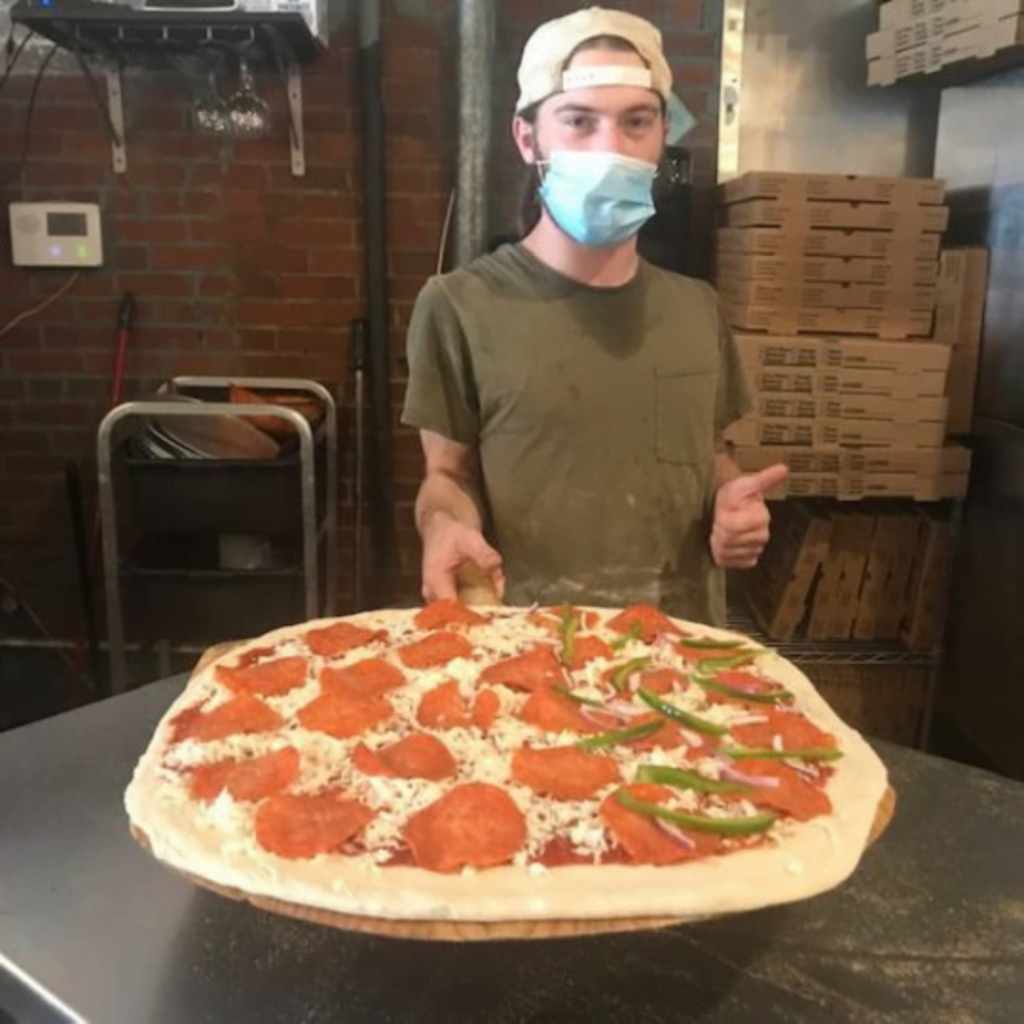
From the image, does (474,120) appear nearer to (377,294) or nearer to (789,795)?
(377,294)

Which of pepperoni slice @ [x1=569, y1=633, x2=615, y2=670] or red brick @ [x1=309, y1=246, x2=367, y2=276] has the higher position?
red brick @ [x1=309, y1=246, x2=367, y2=276]

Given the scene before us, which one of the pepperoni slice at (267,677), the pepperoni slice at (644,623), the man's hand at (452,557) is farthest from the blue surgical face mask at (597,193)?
the pepperoni slice at (267,677)

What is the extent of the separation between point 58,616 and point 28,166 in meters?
1.24

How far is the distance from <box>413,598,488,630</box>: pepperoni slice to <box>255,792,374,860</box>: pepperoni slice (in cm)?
45

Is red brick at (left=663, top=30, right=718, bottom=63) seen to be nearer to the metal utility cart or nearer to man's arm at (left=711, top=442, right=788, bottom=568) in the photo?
the metal utility cart

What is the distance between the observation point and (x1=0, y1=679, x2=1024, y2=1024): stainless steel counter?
1.06m

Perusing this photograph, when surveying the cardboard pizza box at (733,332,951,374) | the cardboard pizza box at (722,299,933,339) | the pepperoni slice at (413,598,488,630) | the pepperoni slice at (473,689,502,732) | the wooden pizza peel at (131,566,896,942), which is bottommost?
the wooden pizza peel at (131,566,896,942)

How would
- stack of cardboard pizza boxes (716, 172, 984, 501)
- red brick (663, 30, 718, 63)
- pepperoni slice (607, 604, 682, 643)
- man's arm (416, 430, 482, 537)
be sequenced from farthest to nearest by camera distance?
1. red brick (663, 30, 718, 63)
2. stack of cardboard pizza boxes (716, 172, 984, 501)
3. man's arm (416, 430, 482, 537)
4. pepperoni slice (607, 604, 682, 643)

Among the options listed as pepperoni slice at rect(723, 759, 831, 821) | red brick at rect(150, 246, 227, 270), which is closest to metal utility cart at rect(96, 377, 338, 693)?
red brick at rect(150, 246, 227, 270)

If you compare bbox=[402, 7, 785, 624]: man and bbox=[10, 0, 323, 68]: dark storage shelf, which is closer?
bbox=[402, 7, 785, 624]: man

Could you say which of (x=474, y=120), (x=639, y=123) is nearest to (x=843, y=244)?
(x=474, y=120)

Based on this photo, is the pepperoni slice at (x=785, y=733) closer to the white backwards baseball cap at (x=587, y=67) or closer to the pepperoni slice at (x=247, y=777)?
the pepperoni slice at (x=247, y=777)

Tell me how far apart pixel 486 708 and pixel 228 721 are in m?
0.29

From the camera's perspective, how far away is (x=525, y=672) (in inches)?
54.4
